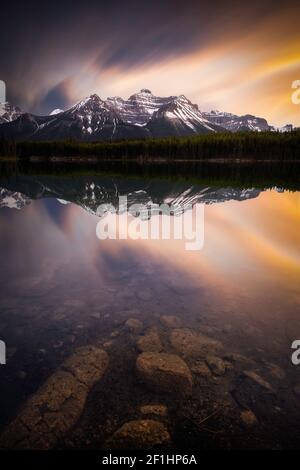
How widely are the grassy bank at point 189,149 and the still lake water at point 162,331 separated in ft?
489

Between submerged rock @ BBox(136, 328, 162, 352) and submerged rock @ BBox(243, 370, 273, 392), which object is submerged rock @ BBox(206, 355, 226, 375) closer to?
submerged rock @ BBox(243, 370, 273, 392)

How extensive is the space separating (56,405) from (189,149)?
16393cm

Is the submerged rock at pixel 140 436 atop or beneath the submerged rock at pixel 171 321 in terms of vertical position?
beneath

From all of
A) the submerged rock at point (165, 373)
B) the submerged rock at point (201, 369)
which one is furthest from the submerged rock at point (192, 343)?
the submerged rock at point (165, 373)

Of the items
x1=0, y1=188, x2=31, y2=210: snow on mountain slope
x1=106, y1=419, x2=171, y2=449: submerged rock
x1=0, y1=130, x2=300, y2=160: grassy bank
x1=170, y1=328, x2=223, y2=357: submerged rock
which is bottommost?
x1=106, y1=419, x2=171, y2=449: submerged rock

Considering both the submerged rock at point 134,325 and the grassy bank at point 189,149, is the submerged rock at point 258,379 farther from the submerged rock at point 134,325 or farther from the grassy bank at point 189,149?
the grassy bank at point 189,149

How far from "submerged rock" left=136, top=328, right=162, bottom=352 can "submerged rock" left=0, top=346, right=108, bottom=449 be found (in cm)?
90

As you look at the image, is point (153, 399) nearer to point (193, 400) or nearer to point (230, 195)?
point (193, 400)

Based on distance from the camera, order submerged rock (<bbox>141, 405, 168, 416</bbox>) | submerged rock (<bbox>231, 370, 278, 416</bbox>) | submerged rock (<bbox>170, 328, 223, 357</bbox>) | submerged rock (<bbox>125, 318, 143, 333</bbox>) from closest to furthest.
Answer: submerged rock (<bbox>141, 405, 168, 416</bbox>) < submerged rock (<bbox>231, 370, 278, 416</bbox>) < submerged rock (<bbox>170, 328, 223, 357</bbox>) < submerged rock (<bbox>125, 318, 143, 333</bbox>)

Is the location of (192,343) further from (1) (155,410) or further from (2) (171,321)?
(1) (155,410)

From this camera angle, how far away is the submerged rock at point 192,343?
730cm

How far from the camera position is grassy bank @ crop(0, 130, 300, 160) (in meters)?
152

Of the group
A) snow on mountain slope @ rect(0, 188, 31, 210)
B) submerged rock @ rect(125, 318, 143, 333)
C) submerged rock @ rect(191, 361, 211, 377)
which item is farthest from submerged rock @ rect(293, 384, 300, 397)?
snow on mountain slope @ rect(0, 188, 31, 210)
